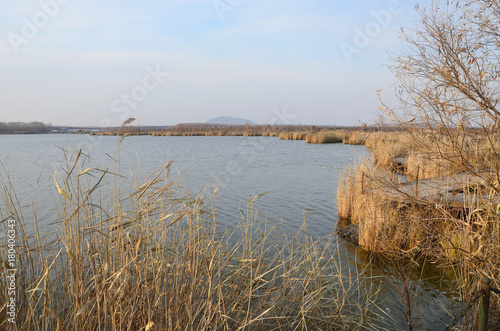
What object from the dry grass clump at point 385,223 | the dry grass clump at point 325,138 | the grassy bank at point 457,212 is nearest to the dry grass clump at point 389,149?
the grassy bank at point 457,212

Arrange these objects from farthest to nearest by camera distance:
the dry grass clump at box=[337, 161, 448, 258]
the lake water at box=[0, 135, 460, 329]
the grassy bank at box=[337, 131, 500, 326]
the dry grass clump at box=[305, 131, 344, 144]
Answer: the dry grass clump at box=[305, 131, 344, 144] → the dry grass clump at box=[337, 161, 448, 258] → the lake water at box=[0, 135, 460, 329] → the grassy bank at box=[337, 131, 500, 326]

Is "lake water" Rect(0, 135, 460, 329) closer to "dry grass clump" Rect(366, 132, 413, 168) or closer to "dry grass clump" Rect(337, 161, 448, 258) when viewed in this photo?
"dry grass clump" Rect(337, 161, 448, 258)

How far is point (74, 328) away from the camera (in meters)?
2.09

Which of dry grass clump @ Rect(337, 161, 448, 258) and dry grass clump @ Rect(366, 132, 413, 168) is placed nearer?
dry grass clump @ Rect(366, 132, 413, 168)

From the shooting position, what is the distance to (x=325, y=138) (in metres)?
33.1

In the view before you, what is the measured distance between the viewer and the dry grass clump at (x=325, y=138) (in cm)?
3303

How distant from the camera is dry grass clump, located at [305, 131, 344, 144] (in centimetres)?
3303

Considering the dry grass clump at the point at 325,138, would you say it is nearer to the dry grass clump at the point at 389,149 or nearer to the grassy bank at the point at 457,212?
the dry grass clump at the point at 389,149

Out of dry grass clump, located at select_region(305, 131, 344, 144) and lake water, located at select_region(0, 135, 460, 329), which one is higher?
dry grass clump, located at select_region(305, 131, 344, 144)

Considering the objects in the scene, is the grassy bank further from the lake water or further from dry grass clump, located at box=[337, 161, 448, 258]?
the lake water

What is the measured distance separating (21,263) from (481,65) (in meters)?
4.60

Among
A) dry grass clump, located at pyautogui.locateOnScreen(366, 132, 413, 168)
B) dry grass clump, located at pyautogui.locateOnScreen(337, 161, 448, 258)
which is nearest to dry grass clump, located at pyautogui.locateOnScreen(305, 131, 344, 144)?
dry grass clump, located at pyautogui.locateOnScreen(366, 132, 413, 168)

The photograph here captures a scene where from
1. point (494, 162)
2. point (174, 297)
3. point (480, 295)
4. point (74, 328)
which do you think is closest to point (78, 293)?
point (74, 328)


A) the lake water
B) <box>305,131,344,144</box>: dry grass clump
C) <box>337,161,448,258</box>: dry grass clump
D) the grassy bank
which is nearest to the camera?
the grassy bank
